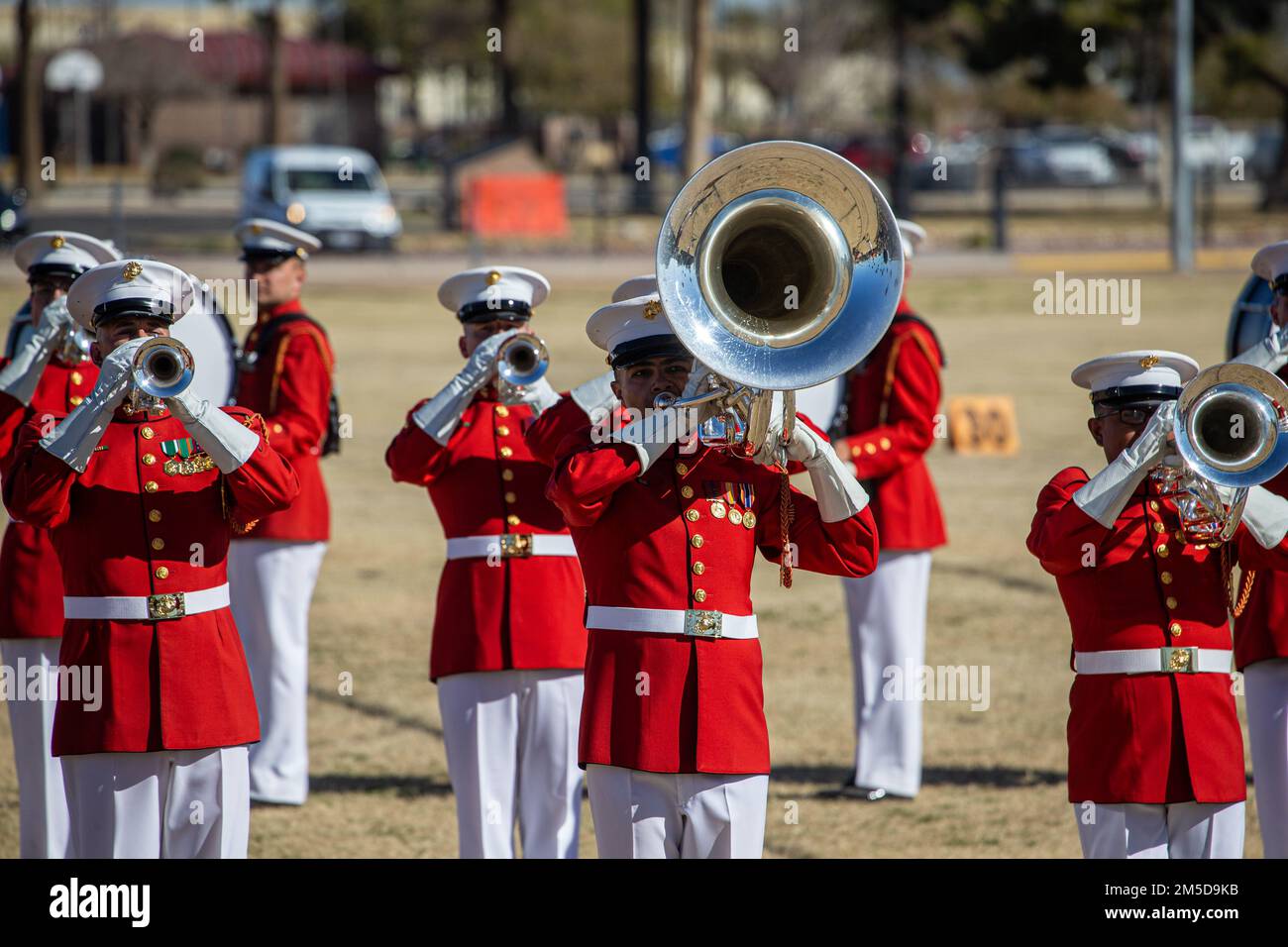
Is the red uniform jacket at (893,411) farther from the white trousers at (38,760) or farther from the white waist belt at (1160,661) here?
the white trousers at (38,760)

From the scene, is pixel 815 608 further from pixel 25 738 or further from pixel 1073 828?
pixel 25 738

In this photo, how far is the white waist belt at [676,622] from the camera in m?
4.52

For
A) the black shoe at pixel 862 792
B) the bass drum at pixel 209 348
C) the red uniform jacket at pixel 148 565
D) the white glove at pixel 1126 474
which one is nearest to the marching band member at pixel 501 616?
the bass drum at pixel 209 348

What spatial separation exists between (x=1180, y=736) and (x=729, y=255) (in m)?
1.72

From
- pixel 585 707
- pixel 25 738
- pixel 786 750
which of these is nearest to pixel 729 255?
pixel 585 707

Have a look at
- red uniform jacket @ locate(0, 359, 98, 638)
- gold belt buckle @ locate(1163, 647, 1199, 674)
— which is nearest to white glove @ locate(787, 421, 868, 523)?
gold belt buckle @ locate(1163, 647, 1199, 674)

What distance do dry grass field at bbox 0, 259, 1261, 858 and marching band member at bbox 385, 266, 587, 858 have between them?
0.16 m

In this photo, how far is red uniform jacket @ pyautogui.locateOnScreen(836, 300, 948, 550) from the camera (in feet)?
22.8

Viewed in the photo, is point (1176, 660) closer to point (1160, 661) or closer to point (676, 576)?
point (1160, 661)

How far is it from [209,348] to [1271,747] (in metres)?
3.50

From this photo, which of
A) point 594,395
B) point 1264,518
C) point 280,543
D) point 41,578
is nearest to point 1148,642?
point 1264,518
